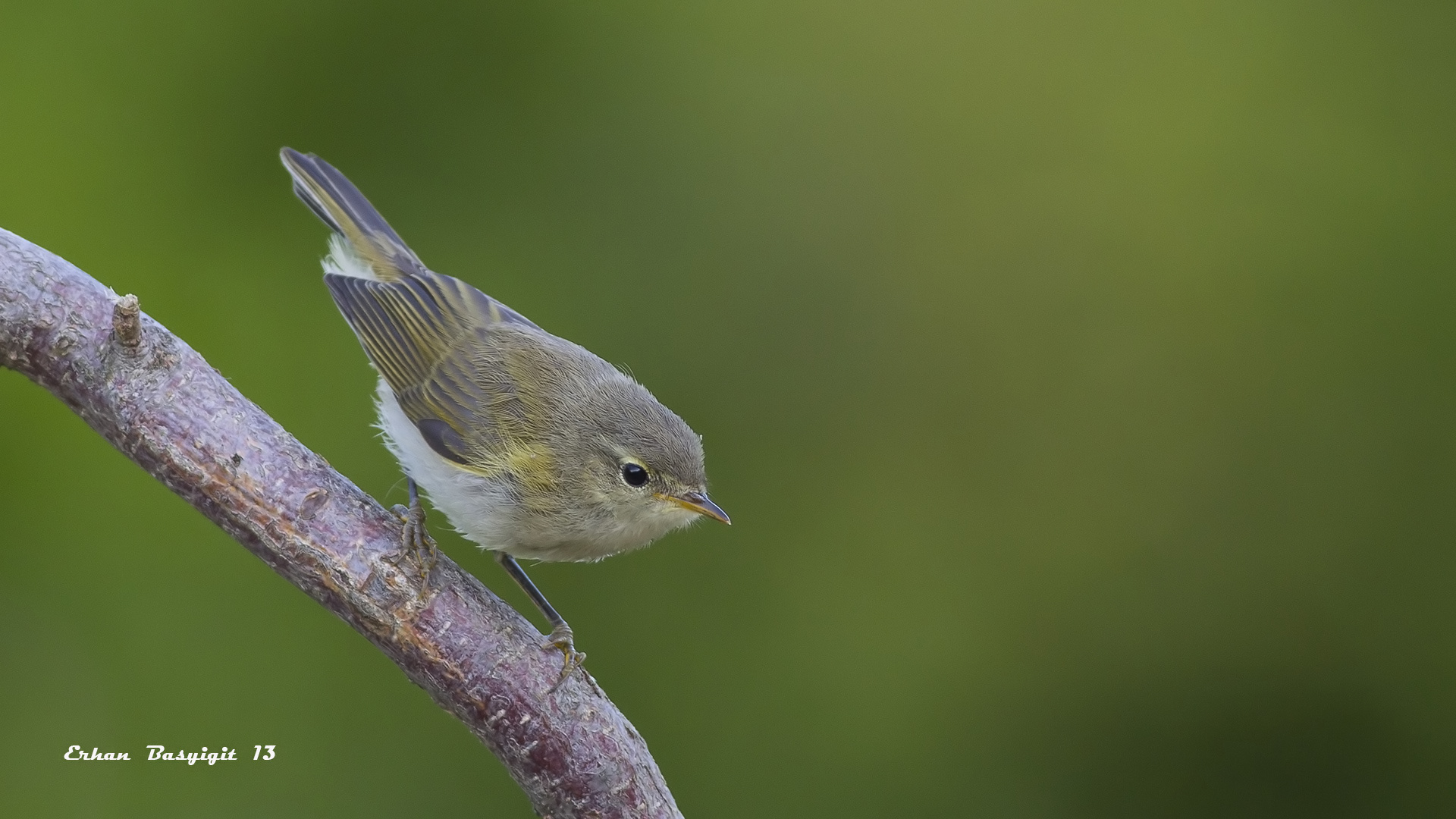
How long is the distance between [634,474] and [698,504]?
0.50 ft

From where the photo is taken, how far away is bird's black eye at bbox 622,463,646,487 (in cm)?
246

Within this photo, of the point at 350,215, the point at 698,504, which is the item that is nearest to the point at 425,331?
the point at 350,215

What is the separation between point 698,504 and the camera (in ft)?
8.11

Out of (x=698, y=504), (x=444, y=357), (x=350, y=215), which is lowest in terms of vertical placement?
(x=698, y=504)

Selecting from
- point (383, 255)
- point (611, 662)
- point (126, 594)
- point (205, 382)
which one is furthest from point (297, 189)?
point (611, 662)

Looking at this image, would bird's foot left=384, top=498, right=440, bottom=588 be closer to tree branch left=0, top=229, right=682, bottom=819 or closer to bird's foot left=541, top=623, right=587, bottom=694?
tree branch left=0, top=229, right=682, bottom=819

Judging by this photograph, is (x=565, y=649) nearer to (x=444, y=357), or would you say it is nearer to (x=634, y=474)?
(x=634, y=474)

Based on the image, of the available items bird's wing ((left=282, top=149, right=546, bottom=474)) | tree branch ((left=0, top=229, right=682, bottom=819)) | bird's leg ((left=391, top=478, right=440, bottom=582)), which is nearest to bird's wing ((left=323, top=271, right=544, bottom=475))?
bird's wing ((left=282, top=149, right=546, bottom=474))

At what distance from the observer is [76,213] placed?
3795mm

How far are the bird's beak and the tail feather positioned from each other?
3.44 ft

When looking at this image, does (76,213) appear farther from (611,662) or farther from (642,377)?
(611,662)

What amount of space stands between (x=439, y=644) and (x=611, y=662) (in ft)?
5.59

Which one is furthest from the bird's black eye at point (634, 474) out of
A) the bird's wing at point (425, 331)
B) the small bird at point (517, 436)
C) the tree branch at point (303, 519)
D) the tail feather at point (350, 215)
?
the tail feather at point (350, 215)

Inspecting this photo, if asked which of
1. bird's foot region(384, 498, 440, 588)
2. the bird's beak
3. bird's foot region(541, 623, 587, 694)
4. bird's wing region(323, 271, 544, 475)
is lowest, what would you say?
bird's foot region(541, 623, 587, 694)
